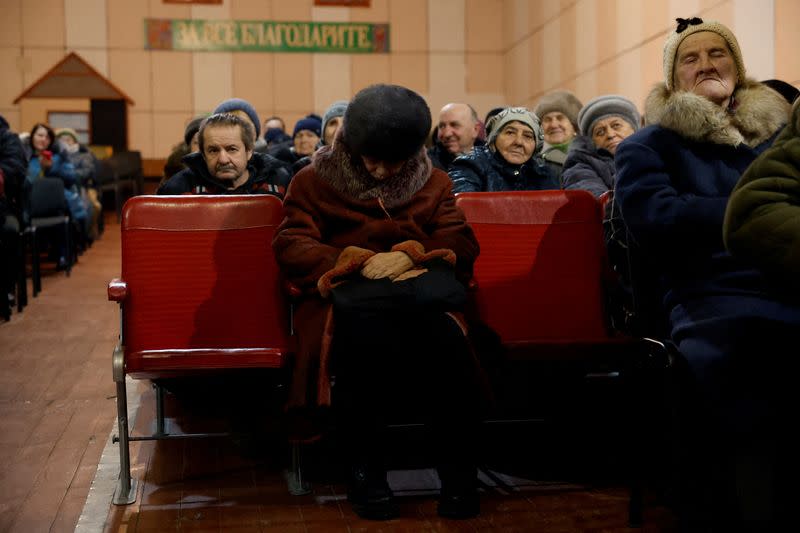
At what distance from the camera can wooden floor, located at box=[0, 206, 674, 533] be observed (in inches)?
105

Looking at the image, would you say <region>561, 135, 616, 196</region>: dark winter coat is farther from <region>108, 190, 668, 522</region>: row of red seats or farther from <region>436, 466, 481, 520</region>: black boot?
<region>436, 466, 481, 520</region>: black boot

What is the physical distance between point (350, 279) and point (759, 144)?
1.16 metres

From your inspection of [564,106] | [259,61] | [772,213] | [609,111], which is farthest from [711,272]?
[259,61]

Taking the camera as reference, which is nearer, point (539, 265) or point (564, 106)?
point (539, 265)

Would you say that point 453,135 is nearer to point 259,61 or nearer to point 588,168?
point 588,168

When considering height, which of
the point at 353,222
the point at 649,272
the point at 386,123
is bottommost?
the point at 649,272

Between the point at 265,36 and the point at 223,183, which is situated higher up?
the point at 265,36

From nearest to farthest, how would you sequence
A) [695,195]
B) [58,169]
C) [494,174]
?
[695,195] → [494,174] → [58,169]

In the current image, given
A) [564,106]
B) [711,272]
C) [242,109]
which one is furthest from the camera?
[564,106]

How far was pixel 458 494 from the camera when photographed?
8.86ft

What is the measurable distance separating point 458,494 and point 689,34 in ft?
4.72

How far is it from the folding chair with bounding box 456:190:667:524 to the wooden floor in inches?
18.0

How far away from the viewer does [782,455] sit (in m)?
2.09

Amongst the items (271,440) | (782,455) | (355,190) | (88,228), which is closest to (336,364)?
(355,190)
